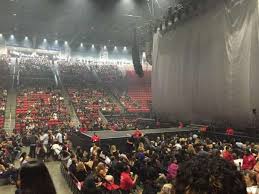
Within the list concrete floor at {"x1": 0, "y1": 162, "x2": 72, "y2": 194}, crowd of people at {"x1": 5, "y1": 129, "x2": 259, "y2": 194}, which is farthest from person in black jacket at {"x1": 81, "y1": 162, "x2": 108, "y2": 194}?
concrete floor at {"x1": 0, "y1": 162, "x2": 72, "y2": 194}

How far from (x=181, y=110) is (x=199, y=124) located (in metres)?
2.59

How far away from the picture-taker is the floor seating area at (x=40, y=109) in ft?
79.0

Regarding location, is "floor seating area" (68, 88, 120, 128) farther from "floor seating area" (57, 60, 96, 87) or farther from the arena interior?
"floor seating area" (57, 60, 96, 87)

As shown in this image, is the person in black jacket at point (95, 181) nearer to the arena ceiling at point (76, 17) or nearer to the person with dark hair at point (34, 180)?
the person with dark hair at point (34, 180)

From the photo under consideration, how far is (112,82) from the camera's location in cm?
Result: 3859

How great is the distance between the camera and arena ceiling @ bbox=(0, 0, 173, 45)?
2539 centimetres

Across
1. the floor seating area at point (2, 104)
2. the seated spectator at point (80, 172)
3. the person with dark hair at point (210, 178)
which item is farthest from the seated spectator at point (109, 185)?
the floor seating area at point (2, 104)

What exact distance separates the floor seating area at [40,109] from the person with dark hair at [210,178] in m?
21.9

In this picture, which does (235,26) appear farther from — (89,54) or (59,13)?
(89,54)

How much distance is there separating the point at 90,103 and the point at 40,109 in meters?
5.55

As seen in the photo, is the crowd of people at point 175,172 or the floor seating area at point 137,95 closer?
the crowd of people at point 175,172

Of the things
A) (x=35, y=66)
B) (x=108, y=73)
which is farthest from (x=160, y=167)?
(x=108, y=73)

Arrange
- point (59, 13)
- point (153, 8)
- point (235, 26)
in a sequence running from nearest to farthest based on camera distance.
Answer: point (235, 26) → point (153, 8) → point (59, 13)

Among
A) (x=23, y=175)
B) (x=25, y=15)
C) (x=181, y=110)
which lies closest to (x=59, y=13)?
(x=25, y=15)
